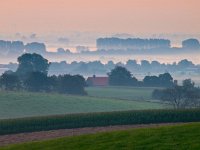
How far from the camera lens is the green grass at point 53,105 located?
9850 cm

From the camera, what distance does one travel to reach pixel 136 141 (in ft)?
112

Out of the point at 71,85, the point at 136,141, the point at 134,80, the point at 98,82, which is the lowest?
the point at 136,141

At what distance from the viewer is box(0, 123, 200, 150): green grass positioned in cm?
3187

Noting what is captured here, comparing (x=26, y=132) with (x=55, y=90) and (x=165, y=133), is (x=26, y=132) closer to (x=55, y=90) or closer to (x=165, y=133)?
(x=165, y=133)

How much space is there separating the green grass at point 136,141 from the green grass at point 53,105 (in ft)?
188

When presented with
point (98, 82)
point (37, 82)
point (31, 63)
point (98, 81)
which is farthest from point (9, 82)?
point (98, 81)

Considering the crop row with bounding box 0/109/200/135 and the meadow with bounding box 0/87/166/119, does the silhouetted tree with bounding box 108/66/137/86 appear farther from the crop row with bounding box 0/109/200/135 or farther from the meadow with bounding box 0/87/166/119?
the crop row with bounding box 0/109/200/135

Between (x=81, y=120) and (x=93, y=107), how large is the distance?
123 feet

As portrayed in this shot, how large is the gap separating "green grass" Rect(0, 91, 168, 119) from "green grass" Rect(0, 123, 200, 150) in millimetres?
57251

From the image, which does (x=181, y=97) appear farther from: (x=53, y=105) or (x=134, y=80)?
(x=134, y=80)

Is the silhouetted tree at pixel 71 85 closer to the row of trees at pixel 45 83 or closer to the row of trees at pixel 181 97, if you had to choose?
the row of trees at pixel 45 83

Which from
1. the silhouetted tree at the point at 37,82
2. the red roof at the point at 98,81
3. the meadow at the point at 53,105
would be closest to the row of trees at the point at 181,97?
the meadow at the point at 53,105

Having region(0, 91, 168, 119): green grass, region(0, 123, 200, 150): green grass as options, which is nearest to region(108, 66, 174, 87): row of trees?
region(0, 91, 168, 119): green grass

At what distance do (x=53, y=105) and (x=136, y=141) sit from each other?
71503mm
